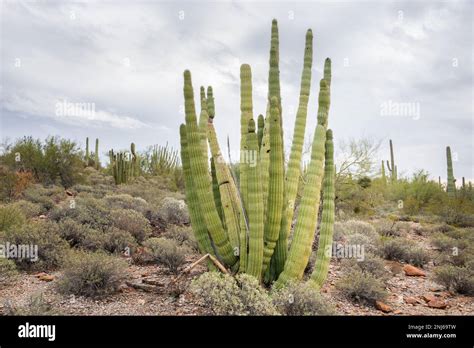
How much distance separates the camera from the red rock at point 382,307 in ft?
18.9

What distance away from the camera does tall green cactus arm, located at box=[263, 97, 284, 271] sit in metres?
4.86

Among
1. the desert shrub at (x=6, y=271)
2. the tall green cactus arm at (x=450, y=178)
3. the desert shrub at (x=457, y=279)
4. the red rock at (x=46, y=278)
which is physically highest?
the tall green cactus arm at (x=450, y=178)

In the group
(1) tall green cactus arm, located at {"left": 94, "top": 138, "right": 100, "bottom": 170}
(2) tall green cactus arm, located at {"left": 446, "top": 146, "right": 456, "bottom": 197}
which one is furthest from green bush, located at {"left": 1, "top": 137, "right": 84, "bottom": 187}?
(2) tall green cactus arm, located at {"left": 446, "top": 146, "right": 456, "bottom": 197}

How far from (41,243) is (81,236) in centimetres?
94

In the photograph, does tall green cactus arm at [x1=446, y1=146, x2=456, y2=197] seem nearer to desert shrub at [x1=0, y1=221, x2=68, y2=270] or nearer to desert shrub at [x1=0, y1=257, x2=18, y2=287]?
desert shrub at [x1=0, y1=221, x2=68, y2=270]

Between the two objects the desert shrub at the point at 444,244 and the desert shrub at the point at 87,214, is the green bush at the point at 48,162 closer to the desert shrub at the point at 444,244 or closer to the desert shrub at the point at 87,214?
the desert shrub at the point at 87,214

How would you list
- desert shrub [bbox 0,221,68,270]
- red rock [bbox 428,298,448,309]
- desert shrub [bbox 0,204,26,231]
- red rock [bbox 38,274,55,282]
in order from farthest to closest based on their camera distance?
desert shrub [bbox 0,204,26,231] → desert shrub [bbox 0,221,68,270] → red rock [bbox 38,274,55,282] → red rock [bbox 428,298,448,309]

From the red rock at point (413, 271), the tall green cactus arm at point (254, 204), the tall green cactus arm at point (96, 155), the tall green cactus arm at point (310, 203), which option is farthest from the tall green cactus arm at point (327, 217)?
the tall green cactus arm at point (96, 155)

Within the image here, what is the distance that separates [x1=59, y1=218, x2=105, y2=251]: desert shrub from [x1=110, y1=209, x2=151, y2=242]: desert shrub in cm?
59

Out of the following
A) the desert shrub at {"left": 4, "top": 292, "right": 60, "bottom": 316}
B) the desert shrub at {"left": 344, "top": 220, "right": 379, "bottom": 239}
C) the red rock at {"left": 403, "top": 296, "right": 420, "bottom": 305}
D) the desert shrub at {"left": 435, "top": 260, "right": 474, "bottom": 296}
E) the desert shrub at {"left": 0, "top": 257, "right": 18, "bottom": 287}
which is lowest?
the red rock at {"left": 403, "top": 296, "right": 420, "bottom": 305}

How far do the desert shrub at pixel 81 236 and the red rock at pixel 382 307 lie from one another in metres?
4.54

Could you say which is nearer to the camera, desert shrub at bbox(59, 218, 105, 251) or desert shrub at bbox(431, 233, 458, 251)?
desert shrub at bbox(59, 218, 105, 251)

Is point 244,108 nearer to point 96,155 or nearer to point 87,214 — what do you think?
point 87,214

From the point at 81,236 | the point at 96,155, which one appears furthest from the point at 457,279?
the point at 96,155
